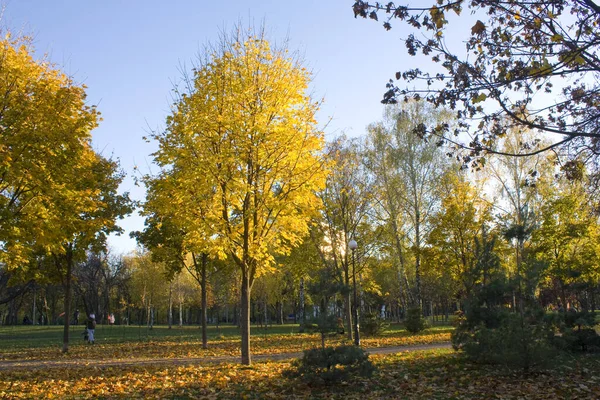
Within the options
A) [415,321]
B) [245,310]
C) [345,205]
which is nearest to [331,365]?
[245,310]

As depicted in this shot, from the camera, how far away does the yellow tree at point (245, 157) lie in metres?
10.1

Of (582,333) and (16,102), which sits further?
(582,333)

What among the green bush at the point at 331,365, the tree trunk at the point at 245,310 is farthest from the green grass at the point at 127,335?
the green bush at the point at 331,365

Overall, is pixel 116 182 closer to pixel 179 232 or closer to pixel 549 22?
pixel 179 232

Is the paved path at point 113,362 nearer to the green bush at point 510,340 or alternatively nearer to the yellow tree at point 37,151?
the yellow tree at point 37,151

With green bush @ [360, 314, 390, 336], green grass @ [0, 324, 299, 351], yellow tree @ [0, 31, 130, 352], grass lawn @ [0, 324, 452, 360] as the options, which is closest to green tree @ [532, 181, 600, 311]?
grass lawn @ [0, 324, 452, 360]

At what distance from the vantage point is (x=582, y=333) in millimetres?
11477

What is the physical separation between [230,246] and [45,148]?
A: 433 centimetres

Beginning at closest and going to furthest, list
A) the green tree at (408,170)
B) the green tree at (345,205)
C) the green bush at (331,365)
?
the green bush at (331,365) → the green tree at (345,205) → the green tree at (408,170)

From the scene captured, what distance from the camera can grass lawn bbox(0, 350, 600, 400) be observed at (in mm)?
7254

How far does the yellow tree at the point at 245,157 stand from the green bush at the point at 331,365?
3.26 m

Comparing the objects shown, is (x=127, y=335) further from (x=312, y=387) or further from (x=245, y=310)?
(x=312, y=387)

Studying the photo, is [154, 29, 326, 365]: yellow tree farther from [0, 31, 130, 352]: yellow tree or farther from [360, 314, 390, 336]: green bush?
[360, 314, 390, 336]: green bush

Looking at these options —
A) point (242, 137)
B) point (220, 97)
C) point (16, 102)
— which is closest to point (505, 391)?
point (242, 137)
